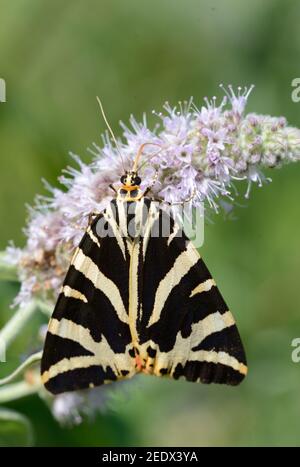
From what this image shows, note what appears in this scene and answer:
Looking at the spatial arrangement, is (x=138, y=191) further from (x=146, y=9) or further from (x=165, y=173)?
(x=146, y=9)

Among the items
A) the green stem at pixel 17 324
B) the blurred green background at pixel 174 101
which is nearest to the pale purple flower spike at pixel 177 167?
the green stem at pixel 17 324

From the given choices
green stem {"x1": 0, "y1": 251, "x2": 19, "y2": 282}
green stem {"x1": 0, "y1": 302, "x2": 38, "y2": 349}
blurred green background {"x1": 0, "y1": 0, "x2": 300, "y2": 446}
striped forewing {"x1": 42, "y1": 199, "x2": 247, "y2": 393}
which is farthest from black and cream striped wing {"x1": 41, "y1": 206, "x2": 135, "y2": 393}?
blurred green background {"x1": 0, "y1": 0, "x2": 300, "y2": 446}

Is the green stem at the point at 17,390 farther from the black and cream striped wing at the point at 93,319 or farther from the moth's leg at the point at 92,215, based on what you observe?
the moth's leg at the point at 92,215

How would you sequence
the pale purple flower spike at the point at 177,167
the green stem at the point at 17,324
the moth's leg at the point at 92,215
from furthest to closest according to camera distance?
the green stem at the point at 17,324 → the moth's leg at the point at 92,215 → the pale purple flower spike at the point at 177,167

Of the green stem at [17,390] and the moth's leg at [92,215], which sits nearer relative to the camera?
the moth's leg at [92,215]

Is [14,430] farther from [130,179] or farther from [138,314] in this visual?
[130,179]

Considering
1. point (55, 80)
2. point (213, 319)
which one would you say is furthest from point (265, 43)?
point (213, 319)

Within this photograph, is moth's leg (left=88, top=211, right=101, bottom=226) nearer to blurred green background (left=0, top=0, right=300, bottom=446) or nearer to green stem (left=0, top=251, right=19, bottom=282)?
green stem (left=0, top=251, right=19, bottom=282)
